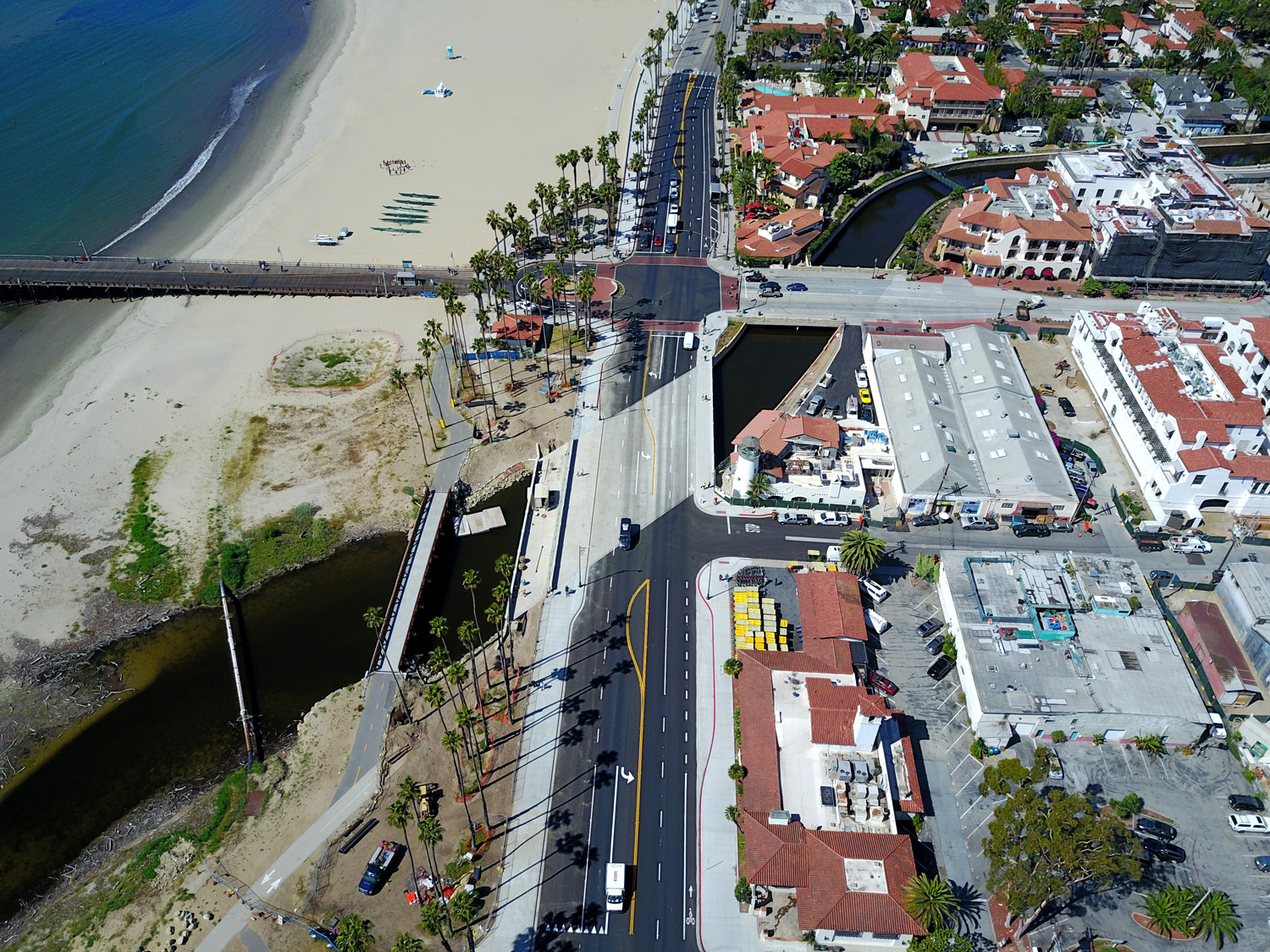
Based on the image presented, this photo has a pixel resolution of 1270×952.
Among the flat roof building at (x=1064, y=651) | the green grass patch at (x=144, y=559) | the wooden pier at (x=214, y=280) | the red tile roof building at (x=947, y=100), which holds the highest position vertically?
the red tile roof building at (x=947, y=100)

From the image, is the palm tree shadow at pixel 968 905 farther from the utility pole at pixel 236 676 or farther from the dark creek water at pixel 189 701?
the utility pole at pixel 236 676

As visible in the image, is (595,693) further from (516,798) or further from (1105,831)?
(1105,831)

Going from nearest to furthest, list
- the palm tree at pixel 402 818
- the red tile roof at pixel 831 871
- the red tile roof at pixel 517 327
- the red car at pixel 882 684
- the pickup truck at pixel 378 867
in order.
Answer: the palm tree at pixel 402 818, the red tile roof at pixel 831 871, the pickup truck at pixel 378 867, the red car at pixel 882 684, the red tile roof at pixel 517 327

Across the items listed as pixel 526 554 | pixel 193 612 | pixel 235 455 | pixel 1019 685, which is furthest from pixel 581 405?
pixel 1019 685

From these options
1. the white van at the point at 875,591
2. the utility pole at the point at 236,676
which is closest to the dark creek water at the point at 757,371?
the white van at the point at 875,591

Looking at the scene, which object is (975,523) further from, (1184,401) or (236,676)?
(236,676)

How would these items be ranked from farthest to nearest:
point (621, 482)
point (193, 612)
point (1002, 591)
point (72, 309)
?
point (72, 309)
point (621, 482)
point (193, 612)
point (1002, 591)

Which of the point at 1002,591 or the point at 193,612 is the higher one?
the point at 1002,591
